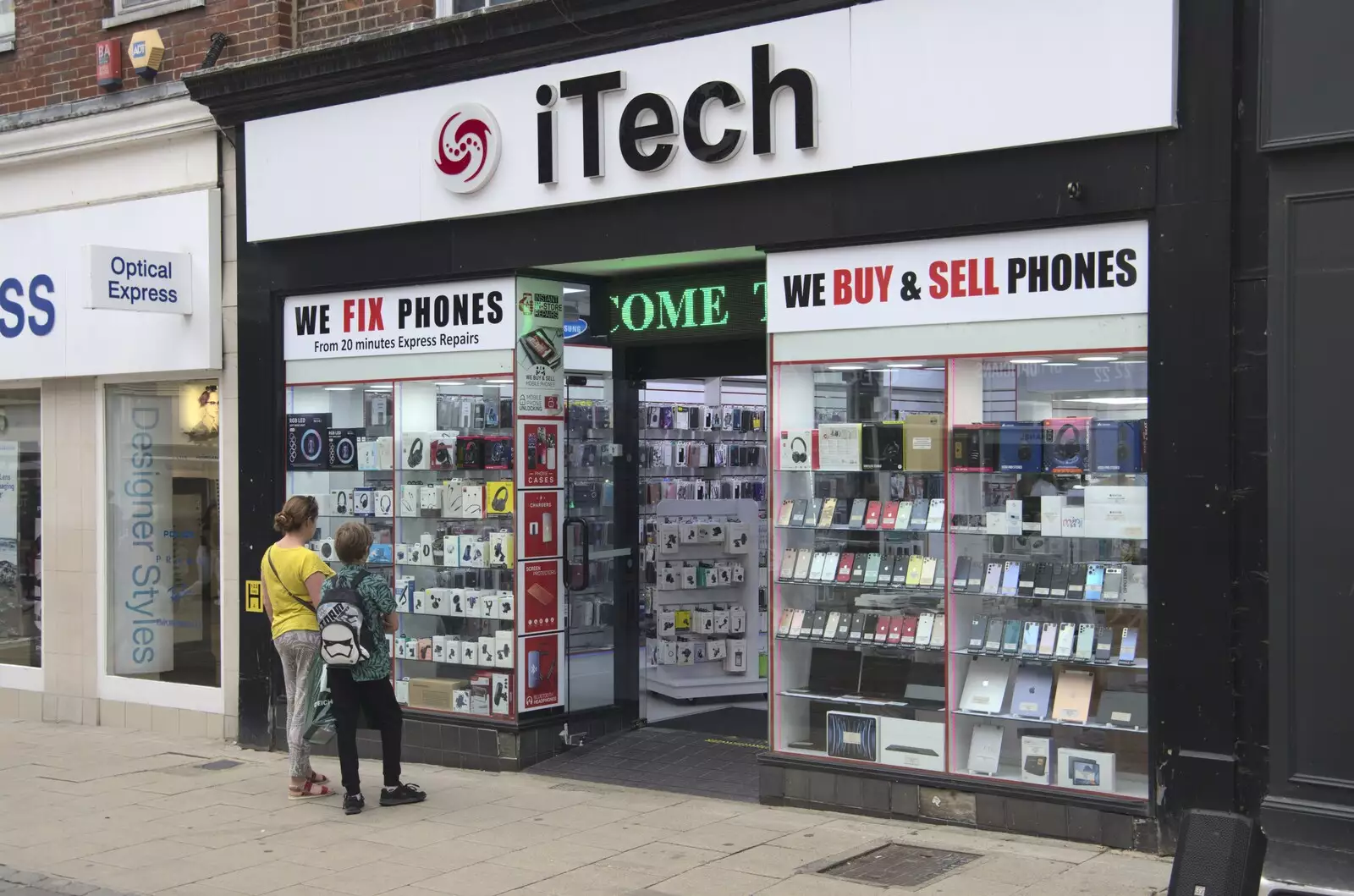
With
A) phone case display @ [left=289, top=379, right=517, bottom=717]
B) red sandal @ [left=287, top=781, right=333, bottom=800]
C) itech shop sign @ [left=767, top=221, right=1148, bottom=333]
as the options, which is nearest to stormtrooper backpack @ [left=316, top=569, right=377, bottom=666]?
red sandal @ [left=287, top=781, right=333, bottom=800]

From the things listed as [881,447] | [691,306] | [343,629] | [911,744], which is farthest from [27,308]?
[911,744]

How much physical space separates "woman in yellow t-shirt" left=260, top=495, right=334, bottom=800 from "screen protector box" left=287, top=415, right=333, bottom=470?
74.3 inches

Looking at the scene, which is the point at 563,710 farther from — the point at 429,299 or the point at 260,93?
the point at 260,93

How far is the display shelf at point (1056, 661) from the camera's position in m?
7.57

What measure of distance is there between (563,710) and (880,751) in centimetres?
285

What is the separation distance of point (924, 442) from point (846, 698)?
1.66m

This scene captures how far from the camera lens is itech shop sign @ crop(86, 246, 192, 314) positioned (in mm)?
10922

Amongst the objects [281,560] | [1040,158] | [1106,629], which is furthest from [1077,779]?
[281,560]

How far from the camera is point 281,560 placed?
9.12 m

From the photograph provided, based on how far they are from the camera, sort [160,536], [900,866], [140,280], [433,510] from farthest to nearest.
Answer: [160,536] < [140,280] < [433,510] < [900,866]

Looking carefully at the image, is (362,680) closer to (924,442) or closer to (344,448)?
(344,448)

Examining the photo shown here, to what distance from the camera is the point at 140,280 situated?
1115 centimetres

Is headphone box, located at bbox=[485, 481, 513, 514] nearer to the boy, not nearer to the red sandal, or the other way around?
the boy

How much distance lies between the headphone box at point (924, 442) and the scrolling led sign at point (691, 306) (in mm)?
1571
